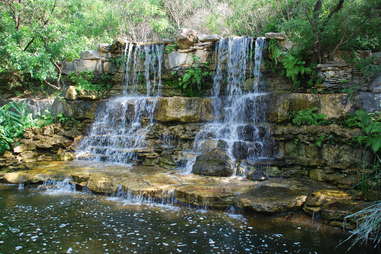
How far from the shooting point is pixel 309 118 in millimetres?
7184

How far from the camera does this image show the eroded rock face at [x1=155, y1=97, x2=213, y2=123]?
29.1 feet

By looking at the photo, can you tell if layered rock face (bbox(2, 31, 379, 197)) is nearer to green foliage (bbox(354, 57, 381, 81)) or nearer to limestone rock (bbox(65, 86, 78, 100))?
limestone rock (bbox(65, 86, 78, 100))

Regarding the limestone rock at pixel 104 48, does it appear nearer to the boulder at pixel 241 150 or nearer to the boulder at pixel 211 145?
the boulder at pixel 211 145

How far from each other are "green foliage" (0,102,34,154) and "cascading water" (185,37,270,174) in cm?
502

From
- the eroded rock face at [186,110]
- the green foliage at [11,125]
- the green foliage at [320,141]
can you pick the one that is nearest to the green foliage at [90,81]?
the green foliage at [11,125]

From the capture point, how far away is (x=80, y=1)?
1503 centimetres

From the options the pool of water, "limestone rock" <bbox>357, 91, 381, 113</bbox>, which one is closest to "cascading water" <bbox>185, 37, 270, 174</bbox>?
"limestone rock" <bbox>357, 91, 381, 113</bbox>

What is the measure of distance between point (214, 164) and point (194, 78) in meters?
4.03

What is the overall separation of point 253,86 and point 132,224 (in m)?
6.23

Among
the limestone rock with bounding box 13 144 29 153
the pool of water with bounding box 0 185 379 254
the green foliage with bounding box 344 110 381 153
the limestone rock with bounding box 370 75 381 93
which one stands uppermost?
the limestone rock with bounding box 370 75 381 93

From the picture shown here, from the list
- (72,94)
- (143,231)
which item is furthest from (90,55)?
(143,231)

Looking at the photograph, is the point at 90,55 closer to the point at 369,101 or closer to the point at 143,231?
the point at 143,231

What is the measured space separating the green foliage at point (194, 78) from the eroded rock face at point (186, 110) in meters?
1.47

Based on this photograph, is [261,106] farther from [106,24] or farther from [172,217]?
[106,24]
